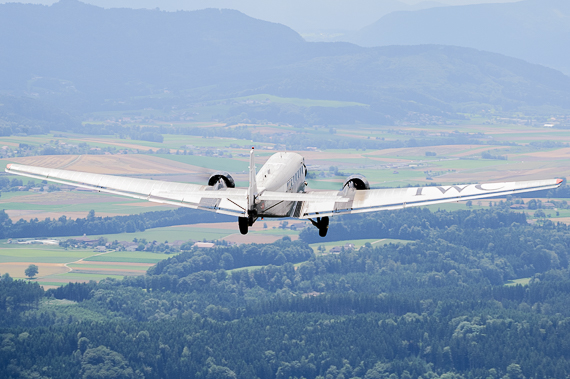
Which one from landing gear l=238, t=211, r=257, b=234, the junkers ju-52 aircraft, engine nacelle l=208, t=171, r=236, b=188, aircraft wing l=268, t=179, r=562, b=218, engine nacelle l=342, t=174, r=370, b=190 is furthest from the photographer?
engine nacelle l=342, t=174, r=370, b=190

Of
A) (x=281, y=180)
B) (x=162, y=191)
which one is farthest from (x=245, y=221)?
(x=162, y=191)

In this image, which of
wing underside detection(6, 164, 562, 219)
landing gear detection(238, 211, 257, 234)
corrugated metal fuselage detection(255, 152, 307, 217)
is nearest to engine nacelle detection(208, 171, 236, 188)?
wing underside detection(6, 164, 562, 219)

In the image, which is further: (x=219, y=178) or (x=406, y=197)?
(x=219, y=178)

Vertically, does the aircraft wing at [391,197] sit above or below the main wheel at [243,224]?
above

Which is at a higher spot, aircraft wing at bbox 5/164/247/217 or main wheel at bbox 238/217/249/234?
aircraft wing at bbox 5/164/247/217

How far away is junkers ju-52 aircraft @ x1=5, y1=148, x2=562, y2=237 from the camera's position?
51125 millimetres

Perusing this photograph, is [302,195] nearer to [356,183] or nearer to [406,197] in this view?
[406,197]

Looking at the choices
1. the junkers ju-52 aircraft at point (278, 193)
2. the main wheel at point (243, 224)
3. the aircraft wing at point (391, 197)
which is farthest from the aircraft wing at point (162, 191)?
the aircraft wing at point (391, 197)

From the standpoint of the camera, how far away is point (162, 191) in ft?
185

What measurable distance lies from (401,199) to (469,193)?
4838 mm

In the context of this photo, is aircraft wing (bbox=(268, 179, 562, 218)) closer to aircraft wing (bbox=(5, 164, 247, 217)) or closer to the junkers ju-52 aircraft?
the junkers ju-52 aircraft

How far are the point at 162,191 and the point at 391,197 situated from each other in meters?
14.6

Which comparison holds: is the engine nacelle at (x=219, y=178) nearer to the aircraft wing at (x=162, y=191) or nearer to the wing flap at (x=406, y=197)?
the aircraft wing at (x=162, y=191)

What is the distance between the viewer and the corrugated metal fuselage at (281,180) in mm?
51656
